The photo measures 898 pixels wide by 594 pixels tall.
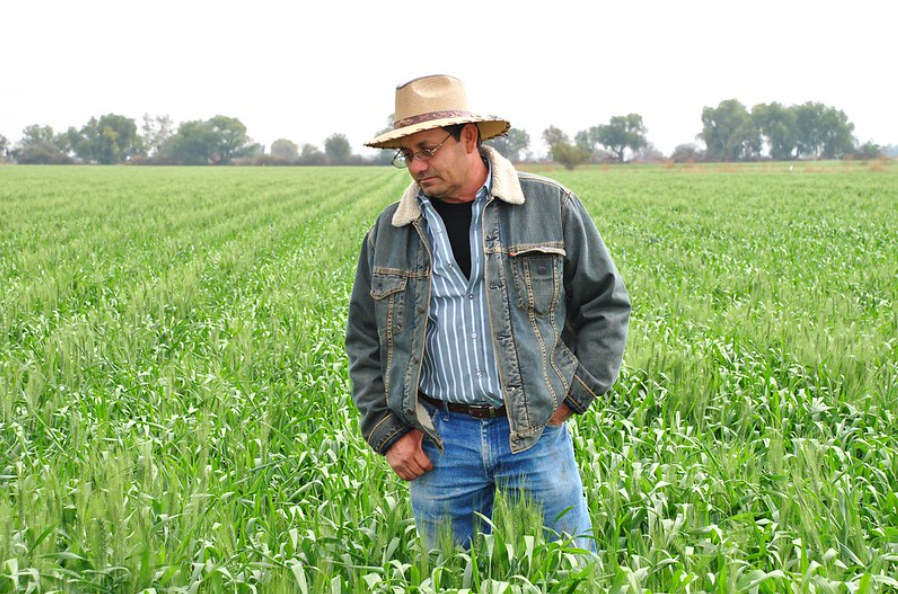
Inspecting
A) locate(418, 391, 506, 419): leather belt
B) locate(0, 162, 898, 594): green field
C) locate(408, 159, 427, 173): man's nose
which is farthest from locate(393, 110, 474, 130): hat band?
locate(0, 162, 898, 594): green field

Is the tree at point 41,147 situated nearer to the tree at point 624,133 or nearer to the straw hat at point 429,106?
the tree at point 624,133

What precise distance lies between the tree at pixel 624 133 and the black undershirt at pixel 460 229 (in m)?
140

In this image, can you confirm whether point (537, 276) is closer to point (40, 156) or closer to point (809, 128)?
point (40, 156)

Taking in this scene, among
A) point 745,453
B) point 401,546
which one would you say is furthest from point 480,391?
point 745,453

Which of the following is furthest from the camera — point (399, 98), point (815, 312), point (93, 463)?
point (815, 312)

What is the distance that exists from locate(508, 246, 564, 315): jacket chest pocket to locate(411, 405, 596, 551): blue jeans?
0.38m

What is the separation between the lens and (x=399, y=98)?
88.9 inches

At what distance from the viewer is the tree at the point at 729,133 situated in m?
125

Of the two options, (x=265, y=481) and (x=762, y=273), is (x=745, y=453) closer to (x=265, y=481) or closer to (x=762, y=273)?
(x=265, y=481)

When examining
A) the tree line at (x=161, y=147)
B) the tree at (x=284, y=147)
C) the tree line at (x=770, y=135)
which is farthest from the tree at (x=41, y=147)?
the tree line at (x=770, y=135)

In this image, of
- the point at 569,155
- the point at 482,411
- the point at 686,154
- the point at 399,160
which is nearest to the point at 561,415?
the point at 482,411

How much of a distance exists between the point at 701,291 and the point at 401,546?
646 cm

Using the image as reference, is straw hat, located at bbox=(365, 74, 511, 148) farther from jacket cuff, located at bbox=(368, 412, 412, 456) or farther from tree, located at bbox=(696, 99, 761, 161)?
tree, located at bbox=(696, 99, 761, 161)

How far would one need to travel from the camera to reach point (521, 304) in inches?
90.2
